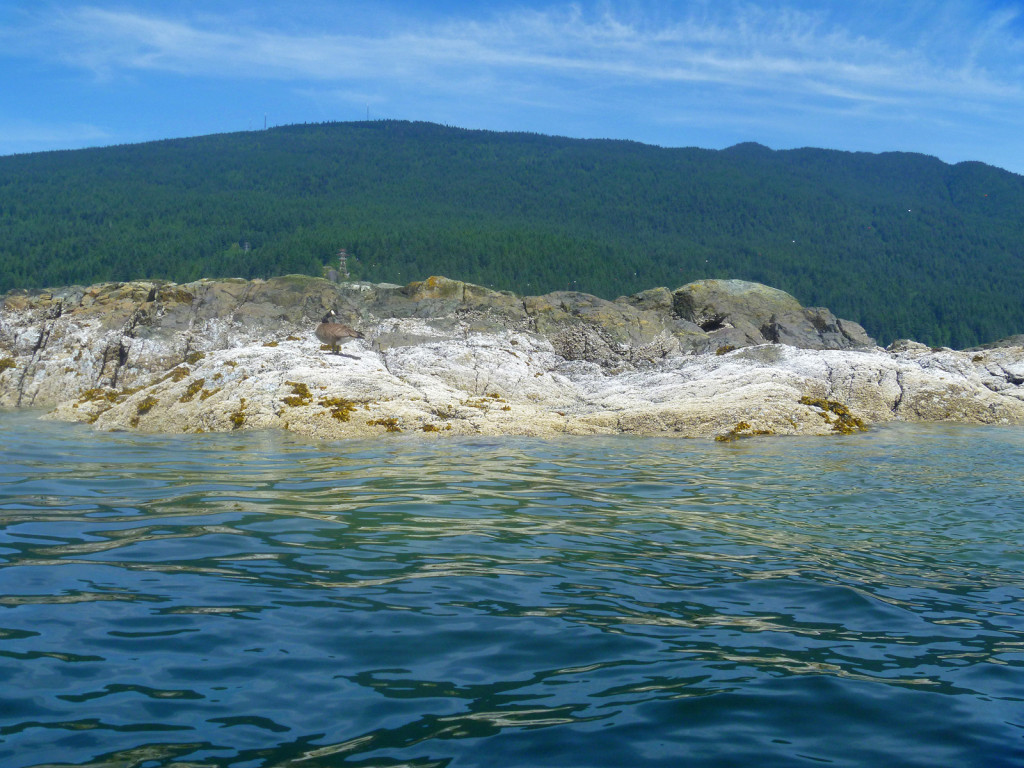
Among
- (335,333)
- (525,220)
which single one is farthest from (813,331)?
(525,220)

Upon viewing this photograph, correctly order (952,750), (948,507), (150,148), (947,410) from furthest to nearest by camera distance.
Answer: (150,148)
(947,410)
(948,507)
(952,750)

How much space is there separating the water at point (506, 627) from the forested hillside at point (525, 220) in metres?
73.4

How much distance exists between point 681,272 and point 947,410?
79.1 metres

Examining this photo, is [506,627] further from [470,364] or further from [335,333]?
[335,333]

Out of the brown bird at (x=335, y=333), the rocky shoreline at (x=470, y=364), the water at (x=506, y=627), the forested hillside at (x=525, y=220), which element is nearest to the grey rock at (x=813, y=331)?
the rocky shoreline at (x=470, y=364)

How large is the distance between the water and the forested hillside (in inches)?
2889

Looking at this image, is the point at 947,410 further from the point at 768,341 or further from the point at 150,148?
the point at 150,148

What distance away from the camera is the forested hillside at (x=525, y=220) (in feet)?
300

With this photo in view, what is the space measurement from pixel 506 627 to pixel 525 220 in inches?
4832

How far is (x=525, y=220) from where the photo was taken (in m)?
125

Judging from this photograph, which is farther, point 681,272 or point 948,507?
point 681,272

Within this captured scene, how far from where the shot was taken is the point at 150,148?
168125 mm

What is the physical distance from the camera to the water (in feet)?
12.2

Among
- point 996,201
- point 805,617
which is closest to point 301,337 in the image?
point 805,617
